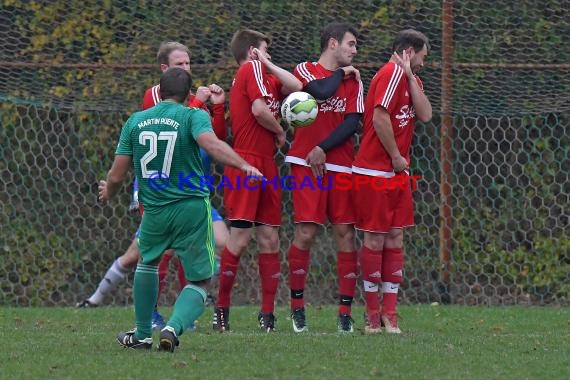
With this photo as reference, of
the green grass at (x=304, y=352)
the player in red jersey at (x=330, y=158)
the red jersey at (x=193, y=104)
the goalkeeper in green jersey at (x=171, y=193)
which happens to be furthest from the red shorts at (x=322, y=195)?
the goalkeeper in green jersey at (x=171, y=193)

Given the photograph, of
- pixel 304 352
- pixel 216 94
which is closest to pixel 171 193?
pixel 304 352

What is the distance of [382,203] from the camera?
793 cm

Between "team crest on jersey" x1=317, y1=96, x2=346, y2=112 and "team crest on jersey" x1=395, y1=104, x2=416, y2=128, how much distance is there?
16.4 inches

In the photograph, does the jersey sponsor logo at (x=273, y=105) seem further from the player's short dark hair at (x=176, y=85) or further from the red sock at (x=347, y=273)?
the player's short dark hair at (x=176, y=85)

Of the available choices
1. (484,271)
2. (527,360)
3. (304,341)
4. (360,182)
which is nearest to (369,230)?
(360,182)

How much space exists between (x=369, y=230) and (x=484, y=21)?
2.95m

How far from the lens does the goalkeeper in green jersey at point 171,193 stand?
6.62 metres

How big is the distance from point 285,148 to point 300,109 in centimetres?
316

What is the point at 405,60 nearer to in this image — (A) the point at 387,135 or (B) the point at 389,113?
(B) the point at 389,113

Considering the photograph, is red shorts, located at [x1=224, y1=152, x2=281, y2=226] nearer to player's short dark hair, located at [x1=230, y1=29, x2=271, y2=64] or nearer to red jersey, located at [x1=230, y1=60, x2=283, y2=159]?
red jersey, located at [x1=230, y1=60, x2=283, y2=159]

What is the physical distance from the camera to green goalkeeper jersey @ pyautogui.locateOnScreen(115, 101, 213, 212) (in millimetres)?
6613

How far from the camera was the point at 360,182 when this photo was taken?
8.02 m

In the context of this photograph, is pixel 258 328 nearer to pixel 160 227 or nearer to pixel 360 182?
pixel 360 182

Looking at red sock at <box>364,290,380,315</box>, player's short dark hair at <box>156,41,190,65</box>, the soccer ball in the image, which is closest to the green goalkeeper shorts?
the soccer ball
